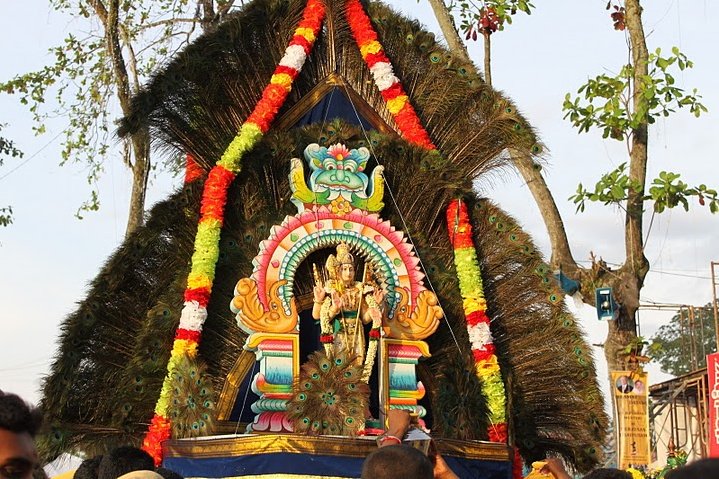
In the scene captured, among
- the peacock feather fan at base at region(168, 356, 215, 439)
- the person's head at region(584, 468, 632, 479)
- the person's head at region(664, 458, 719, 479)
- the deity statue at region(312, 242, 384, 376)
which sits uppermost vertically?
the deity statue at region(312, 242, 384, 376)

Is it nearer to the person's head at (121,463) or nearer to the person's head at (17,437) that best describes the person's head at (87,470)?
the person's head at (121,463)

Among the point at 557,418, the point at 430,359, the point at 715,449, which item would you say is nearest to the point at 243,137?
the point at 430,359

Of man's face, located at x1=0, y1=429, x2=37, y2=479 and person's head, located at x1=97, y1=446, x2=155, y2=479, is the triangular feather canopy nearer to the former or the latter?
person's head, located at x1=97, y1=446, x2=155, y2=479

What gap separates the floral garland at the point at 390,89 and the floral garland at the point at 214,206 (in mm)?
547

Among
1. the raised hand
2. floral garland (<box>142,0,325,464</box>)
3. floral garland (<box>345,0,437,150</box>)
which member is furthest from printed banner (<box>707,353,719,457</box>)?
floral garland (<box>142,0,325,464</box>)

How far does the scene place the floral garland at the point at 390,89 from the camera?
13.1 meters

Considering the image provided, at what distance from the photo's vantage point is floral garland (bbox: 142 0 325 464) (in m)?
11.8

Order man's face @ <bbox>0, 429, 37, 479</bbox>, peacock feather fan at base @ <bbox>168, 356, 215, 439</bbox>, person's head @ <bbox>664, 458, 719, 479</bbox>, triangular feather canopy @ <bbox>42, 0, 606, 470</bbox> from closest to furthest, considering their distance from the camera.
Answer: person's head @ <bbox>664, 458, 719, 479</bbox> < man's face @ <bbox>0, 429, 37, 479</bbox> < peacock feather fan at base @ <bbox>168, 356, 215, 439</bbox> < triangular feather canopy @ <bbox>42, 0, 606, 470</bbox>

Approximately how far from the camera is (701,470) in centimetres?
278

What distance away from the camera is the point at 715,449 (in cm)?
1548

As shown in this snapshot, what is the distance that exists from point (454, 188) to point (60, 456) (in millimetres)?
4765

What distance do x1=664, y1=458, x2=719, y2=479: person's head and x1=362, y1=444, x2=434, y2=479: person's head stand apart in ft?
3.04

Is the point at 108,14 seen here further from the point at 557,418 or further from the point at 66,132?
the point at 557,418

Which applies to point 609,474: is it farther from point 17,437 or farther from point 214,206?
point 214,206
